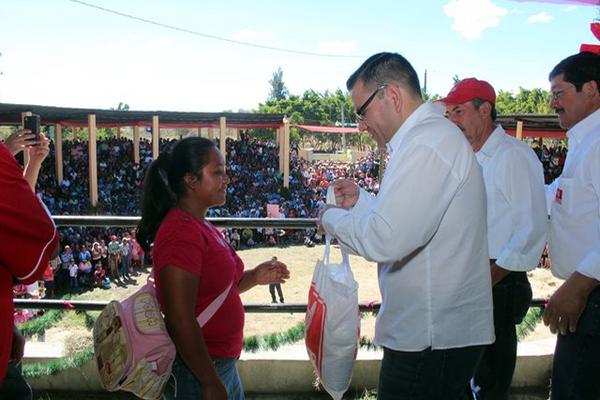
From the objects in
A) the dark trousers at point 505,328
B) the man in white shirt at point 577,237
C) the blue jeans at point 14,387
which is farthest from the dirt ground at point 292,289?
the man in white shirt at point 577,237

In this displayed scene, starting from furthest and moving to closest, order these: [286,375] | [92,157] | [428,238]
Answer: [92,157] < [286,375] < [428,238]

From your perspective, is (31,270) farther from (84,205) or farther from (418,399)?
(84,205)

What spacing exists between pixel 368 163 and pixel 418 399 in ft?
124

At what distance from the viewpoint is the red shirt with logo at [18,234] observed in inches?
49.8

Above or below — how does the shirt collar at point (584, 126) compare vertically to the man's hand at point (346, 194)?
above

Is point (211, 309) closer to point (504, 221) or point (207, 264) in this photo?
point (207, 264)

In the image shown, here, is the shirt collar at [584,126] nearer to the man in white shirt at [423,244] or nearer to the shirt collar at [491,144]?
the shirt collar at [491,144]

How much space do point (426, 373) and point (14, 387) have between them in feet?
4.27

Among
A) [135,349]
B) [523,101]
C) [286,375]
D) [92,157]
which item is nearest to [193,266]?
[135,349]

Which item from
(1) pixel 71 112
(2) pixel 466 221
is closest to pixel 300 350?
(2) pixel 466 221

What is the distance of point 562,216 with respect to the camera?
6.62 feet

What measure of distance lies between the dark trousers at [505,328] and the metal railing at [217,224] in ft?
1.83

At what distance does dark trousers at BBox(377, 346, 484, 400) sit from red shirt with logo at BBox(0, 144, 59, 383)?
3.37ft

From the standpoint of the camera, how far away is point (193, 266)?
160 cm
